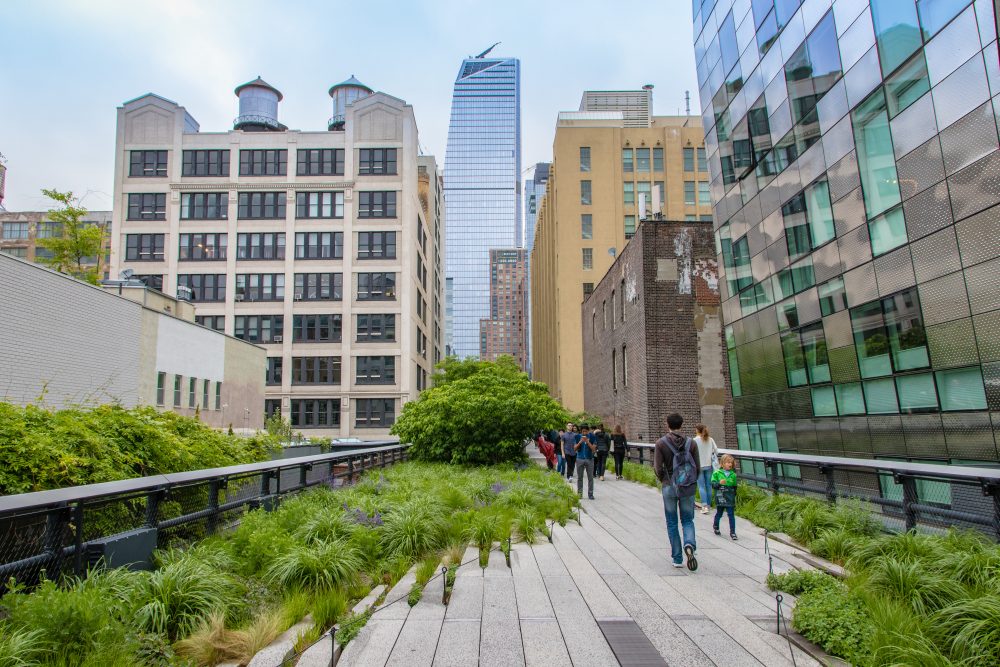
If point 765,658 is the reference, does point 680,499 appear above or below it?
above

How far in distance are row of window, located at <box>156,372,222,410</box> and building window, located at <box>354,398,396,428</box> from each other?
19.1 metres

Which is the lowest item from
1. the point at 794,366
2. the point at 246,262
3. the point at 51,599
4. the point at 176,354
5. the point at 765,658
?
the point at 765,658

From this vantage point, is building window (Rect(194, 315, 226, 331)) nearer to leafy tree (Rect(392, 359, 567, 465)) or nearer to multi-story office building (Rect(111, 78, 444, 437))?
multi-story office building (Rect(111, 78, 444, 437))

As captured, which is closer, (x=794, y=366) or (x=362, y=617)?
(x=362, y=617)

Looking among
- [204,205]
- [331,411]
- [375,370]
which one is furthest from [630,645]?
[204,205]

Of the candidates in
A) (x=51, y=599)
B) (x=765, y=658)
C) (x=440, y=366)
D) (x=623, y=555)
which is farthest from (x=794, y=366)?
(x=440, y=366)

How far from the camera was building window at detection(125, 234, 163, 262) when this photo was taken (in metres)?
57.1

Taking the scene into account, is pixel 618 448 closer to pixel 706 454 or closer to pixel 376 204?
pixel 706 454

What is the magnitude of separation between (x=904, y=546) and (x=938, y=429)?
7.97 m

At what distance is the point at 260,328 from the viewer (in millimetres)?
55969

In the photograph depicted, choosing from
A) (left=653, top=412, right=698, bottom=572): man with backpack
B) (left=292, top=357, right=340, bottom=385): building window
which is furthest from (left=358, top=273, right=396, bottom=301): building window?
(left=653, top=412, right=698, bottom=572): man with backpack

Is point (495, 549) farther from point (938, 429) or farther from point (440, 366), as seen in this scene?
point (440, 366)

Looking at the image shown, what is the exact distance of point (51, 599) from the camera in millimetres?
4406

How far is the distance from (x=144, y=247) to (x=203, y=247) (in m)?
5.17
